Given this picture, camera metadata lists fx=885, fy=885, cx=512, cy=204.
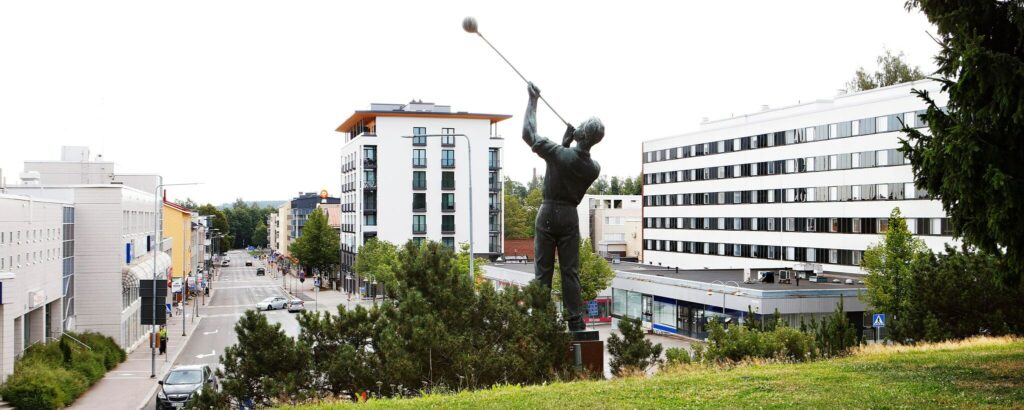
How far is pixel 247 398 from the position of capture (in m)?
13.4

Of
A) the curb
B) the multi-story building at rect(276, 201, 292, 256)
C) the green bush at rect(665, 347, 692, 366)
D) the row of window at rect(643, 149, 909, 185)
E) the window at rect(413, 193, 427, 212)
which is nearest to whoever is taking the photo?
the green bush at rect(665, 347, 692, 366)

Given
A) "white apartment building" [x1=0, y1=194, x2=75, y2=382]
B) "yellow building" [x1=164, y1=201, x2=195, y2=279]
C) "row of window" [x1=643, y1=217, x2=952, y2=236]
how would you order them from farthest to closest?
"yellow building" [x1=164, y1=201, x2=195, y2=279] < "row of window" [x1=643, y1=217, x2=952, y2=236] < "white apartment building" [x1=0, y1=194, x2=75, y2=382]

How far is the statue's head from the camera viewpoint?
47.5ft

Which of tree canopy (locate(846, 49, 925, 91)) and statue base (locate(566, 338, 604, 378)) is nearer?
statue base (locate(566, 338, 604, 378))

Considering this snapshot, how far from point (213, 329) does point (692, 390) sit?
44.7 metres

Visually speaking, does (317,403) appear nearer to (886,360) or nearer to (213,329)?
(886,360)

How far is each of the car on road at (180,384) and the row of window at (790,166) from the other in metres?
37.6

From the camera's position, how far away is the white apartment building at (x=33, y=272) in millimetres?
26516

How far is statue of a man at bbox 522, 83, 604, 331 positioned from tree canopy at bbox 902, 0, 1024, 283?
5.07 metres

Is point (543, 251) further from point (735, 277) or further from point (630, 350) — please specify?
point (735, 277)

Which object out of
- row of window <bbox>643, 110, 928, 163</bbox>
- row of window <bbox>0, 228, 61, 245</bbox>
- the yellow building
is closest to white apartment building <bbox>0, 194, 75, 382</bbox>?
row of window <bbox>0, 228, 61, 245</bbox>

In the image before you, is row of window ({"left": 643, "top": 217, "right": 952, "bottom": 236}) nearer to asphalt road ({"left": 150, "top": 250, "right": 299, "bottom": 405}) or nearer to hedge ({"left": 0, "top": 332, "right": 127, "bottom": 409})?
asphalt road ({"left": 150, "top": 250, "right": 299, "bottom": 405})

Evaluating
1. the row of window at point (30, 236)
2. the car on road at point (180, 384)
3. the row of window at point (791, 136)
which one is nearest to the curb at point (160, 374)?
the car on road at point (180, 384)

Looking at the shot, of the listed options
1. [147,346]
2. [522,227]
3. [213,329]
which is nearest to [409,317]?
[147,346]
